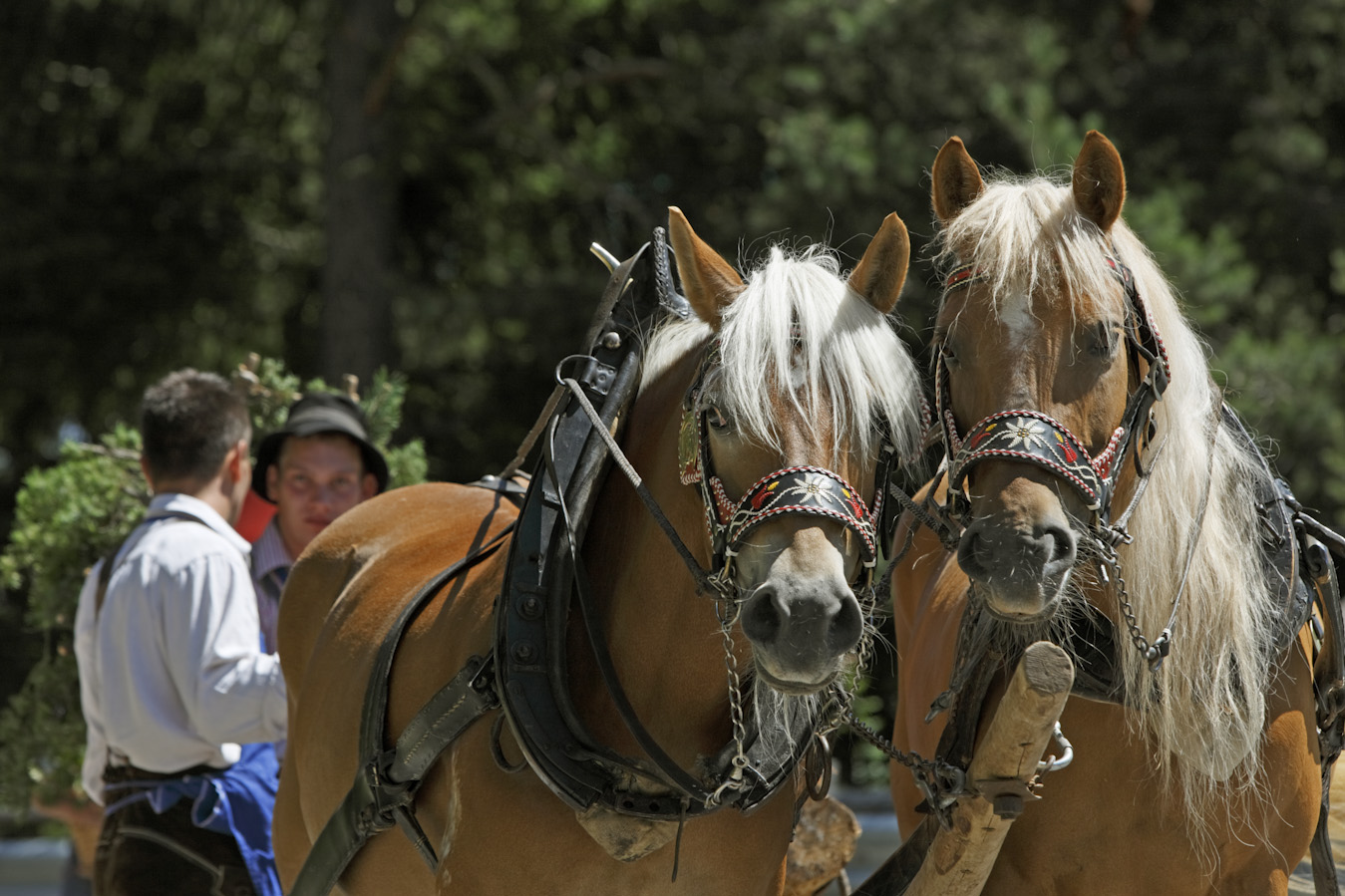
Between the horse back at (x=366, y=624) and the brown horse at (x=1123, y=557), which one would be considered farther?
the horse back at (x=366, y=624)

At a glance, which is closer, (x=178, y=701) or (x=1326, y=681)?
(x=1326, y=681)

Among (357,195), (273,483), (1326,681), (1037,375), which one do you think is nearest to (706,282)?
(1037,375)

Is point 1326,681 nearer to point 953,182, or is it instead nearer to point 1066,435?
point 1066,435

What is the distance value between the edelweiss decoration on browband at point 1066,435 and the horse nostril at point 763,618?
→ 49cm

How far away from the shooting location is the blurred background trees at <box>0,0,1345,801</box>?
820cm

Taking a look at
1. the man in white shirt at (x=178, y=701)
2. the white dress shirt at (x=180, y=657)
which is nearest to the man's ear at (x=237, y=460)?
the man in white shirt at (x=178, y=701)

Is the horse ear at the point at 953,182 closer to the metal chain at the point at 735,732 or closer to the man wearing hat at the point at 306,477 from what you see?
the metal chain at the point at 735,732

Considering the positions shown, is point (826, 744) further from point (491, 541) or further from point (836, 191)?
point (836, 191)

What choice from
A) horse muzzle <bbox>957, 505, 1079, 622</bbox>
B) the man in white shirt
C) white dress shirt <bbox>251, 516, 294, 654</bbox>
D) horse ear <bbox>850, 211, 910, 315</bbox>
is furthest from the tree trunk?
horse muzzle <bbox>957, 505, 1079, 622</bbox>

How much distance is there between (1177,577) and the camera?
2.59 meters

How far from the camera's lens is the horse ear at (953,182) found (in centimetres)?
275

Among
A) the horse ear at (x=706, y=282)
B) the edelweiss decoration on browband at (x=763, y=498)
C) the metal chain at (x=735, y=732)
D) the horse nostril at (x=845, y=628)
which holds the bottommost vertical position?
the metal chain at (x=735, y=732)

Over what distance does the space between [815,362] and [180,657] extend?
2.09m

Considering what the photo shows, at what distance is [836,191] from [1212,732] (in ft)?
18.6
